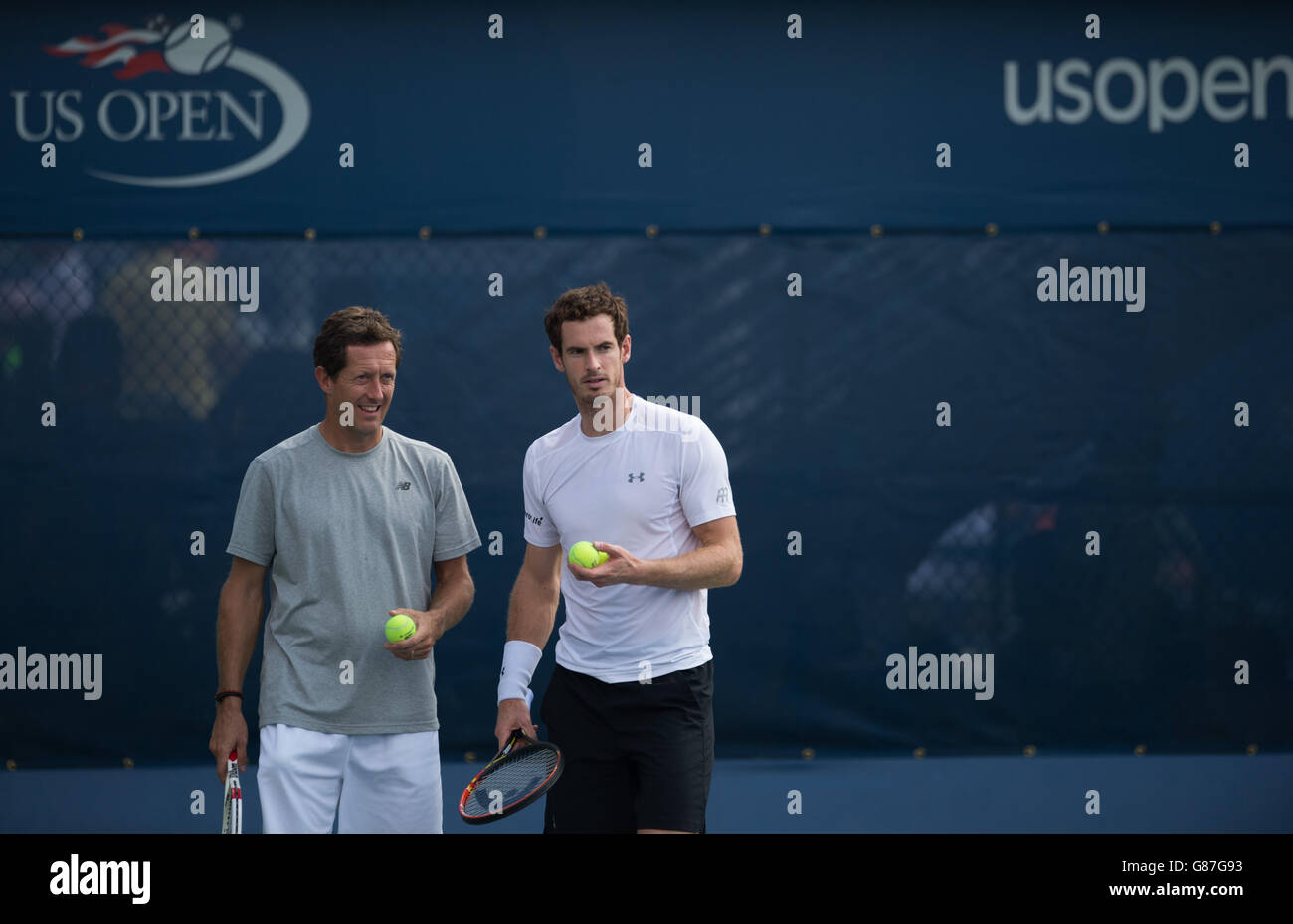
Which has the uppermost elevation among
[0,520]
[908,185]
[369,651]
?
[908,185]

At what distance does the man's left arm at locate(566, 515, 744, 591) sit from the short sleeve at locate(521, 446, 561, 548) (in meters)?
0.37

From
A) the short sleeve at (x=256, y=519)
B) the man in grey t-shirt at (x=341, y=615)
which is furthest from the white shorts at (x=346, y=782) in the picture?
the short sleeve at (x=256, y=519)

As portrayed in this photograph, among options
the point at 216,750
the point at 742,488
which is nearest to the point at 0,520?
the point at 216,750

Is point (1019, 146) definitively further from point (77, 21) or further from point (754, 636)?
point (77, 21)

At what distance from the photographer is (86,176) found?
5.43m

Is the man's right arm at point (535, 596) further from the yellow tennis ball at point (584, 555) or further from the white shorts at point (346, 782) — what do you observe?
the yellow tennis ball at point (584, 555)

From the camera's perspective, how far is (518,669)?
Result: 11.6 ft

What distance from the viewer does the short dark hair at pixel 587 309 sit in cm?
338

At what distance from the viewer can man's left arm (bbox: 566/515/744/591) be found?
3.06 metres

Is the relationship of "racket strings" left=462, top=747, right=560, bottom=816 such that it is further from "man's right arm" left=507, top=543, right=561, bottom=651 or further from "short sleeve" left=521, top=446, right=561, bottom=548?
"short sleeve" left=521, top=446, right=561, bottom=548

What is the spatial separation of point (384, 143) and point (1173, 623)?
432 cm

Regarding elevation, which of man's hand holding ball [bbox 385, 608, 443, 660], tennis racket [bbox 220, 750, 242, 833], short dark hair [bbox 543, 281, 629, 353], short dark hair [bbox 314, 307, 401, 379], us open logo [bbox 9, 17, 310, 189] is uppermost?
us open logo [bbox 9, 17, 310, 189]

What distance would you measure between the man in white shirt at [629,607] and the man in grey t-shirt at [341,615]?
1.13 ft

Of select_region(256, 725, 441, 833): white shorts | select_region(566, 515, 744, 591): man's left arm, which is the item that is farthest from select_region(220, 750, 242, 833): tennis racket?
select_region(566, 515, 744, 591): man's left arm
